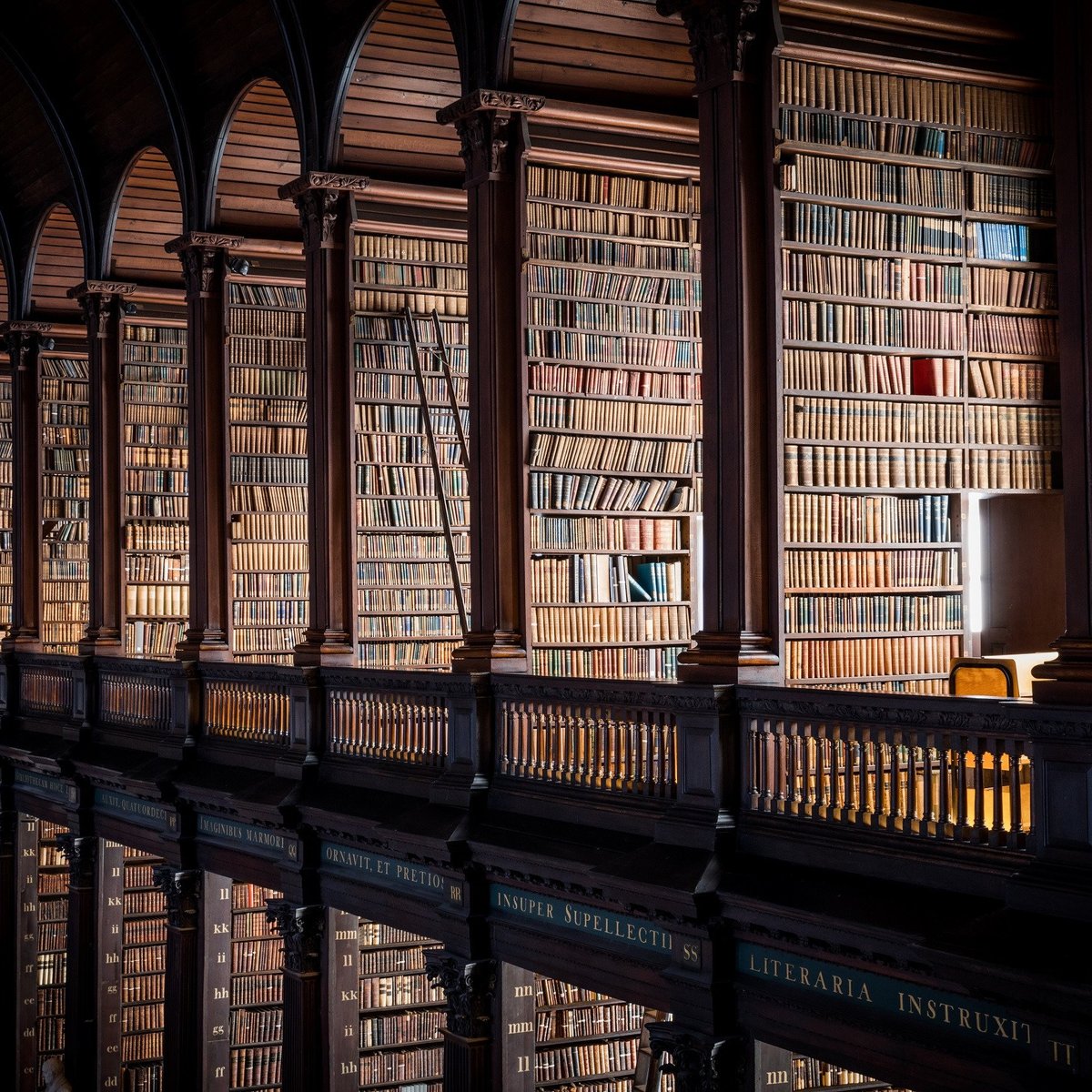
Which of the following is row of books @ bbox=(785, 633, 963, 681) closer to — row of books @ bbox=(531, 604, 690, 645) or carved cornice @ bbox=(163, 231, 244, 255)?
row of books @ bbox=(531, 604, 690, 645)

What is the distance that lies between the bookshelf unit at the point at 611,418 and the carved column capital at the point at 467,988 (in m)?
1.42

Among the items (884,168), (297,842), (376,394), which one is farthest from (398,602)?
(884,168)

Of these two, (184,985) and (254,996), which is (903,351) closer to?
(184,985)

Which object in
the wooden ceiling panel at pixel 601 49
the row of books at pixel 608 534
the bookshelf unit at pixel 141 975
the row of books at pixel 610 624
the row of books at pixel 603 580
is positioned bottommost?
the bookshelf unit at pixel 141 975

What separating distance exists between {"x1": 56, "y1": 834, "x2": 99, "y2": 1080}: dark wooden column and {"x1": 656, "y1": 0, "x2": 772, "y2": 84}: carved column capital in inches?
264

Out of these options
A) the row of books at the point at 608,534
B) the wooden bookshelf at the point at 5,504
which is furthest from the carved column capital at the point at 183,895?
the wooden bookshelf at the point at 5,504

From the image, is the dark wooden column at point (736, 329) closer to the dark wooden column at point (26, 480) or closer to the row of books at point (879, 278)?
the row of books at point (879, 278)

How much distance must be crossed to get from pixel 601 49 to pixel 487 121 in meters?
0.74

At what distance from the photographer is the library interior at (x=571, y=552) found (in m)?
4.60

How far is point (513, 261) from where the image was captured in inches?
264

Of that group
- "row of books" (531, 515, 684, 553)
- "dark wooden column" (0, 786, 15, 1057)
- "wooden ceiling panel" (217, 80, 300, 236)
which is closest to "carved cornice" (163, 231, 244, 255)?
"wooden ceiling panel" (217, 80, 300, 236)

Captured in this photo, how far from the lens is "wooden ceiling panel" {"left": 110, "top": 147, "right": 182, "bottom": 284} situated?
34.7 ft

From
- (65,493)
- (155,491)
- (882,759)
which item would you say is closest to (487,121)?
(882,759)

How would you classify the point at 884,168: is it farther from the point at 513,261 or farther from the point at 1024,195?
the point at 513,261
